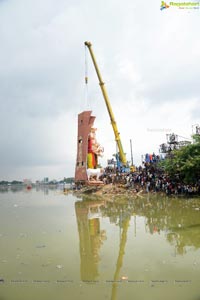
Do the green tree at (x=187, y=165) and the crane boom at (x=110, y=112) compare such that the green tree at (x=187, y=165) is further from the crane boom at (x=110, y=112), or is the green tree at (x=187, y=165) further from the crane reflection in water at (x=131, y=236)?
the crane boom at (x=110, y=112)

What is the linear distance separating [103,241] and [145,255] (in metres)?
2.28

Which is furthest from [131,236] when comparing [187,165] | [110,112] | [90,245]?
[110,112]

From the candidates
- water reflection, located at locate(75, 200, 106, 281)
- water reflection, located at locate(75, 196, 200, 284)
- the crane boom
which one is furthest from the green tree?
the crane boom

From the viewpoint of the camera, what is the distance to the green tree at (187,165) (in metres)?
23.8

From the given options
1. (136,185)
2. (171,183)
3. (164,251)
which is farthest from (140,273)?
(136,185)

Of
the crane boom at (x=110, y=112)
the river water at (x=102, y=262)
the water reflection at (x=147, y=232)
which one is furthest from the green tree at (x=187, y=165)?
the crane boom at (x=110, y=112)

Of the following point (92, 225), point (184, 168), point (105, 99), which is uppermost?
point (105, 99)

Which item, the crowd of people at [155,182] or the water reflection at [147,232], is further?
the crowd of people at [155,182]

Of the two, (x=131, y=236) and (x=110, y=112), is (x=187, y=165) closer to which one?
(x=131, y=236)

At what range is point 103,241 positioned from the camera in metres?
9.70

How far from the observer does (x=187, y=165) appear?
78.1 ft

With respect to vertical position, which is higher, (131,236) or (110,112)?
(110,112)

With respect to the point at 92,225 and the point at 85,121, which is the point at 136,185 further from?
the point at 92,225

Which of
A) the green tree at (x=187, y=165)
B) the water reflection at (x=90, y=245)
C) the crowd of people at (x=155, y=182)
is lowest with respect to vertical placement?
the water reflection at (x=90, y=245)
